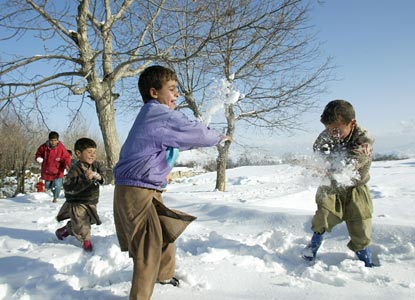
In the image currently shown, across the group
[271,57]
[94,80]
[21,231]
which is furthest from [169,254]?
[271,57]

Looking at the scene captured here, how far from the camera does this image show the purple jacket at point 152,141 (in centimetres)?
203

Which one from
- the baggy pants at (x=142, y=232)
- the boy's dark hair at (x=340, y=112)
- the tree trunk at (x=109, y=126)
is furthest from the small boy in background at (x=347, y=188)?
the tree trunk at (x=109, y=126)

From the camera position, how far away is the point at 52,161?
7391mm

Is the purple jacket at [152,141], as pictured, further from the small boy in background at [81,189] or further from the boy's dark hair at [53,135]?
the boy's dark hair at [53,135]

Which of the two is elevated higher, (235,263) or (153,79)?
(153,79)

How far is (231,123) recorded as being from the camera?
9664 millimetres

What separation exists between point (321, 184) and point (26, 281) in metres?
2.41

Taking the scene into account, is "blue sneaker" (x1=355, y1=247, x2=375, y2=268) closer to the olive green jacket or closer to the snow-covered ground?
the snow-covered ground

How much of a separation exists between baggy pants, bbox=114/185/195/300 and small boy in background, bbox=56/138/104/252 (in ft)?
5.04

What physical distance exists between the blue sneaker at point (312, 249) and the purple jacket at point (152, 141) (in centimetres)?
144

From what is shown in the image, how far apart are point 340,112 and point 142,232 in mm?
1813

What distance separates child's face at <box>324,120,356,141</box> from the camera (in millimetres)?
2789

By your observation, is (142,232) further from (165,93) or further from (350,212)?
(350,212)

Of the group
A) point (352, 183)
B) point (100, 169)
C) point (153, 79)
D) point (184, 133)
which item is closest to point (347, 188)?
point (352, 183)
